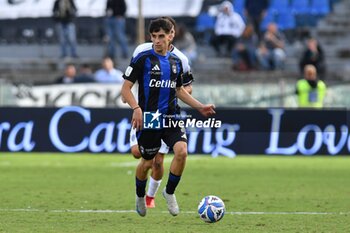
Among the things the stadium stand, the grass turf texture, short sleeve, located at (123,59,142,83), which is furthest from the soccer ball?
the stadium stand

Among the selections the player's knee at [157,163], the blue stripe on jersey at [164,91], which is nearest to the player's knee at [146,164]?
the player's knee at [157,163]

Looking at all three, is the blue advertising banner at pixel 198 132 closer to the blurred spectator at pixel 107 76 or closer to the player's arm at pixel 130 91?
the blurred spectator at pixel 107 76

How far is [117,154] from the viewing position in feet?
65.2

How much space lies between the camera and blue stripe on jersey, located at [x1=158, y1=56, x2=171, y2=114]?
1052 cm

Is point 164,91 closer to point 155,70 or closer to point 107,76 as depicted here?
point 155,70

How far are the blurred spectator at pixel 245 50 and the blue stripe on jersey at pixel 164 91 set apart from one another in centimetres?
1601

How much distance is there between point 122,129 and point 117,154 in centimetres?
65

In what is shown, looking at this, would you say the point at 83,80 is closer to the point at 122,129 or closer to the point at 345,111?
the point at 122,129

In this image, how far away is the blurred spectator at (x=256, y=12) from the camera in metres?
27.3

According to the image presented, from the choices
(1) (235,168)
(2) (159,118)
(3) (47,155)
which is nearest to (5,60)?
(3) (47,155)

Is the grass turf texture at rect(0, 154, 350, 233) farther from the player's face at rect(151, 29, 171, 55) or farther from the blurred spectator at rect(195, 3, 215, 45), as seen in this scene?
the blurred spectator at rect(195, 3, 215, 45)

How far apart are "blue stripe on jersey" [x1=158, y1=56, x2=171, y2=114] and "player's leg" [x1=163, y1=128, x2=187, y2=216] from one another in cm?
26

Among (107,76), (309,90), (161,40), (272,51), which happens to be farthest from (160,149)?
(272,51)

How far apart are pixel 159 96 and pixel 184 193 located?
128 inches
